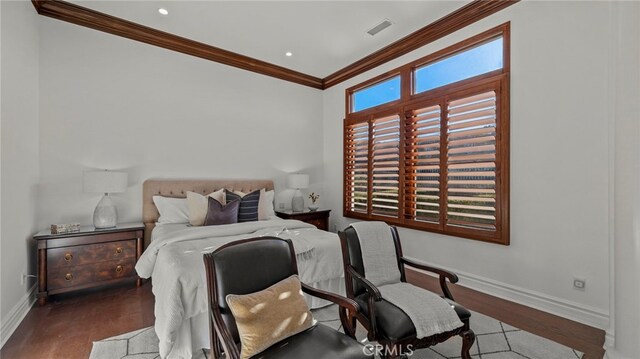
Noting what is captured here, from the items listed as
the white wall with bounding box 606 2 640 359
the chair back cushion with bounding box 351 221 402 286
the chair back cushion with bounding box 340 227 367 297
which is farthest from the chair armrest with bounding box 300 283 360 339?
the white wall with bounding box 606 2 640 359

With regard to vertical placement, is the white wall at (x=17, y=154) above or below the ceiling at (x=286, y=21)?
below

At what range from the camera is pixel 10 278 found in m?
2.43

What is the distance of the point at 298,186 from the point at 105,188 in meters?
2.63

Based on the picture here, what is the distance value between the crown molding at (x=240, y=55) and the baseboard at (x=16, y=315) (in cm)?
305

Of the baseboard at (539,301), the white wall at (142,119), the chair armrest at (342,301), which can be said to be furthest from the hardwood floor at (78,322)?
the baseboard at (539,301)

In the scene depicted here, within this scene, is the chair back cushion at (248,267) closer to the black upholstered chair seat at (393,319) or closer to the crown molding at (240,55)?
the black upholstered chair seat at (393,319)

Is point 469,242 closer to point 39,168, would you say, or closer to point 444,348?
point 444,348

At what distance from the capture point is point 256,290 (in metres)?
1.65

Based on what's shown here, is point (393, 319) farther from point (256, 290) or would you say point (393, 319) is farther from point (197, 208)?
Result: point (197, 208)

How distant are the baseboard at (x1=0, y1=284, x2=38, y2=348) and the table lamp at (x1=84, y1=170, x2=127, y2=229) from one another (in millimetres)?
822

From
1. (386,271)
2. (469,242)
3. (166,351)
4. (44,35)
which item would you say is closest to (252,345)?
(166,351)

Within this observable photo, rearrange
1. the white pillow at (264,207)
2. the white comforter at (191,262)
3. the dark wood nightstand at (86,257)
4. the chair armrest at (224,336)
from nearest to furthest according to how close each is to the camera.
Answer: the chair armrest at (224,336) < the white comforter at (191,262) < the dark wood nightstand at (86,257) < the white pillow at (264,207)

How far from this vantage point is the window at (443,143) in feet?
10.2

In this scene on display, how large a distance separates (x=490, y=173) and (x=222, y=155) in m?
3.69
